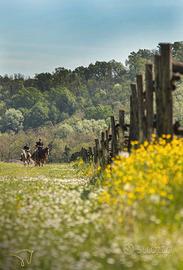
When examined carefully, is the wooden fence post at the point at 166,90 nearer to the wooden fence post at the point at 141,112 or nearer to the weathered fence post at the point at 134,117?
the wooden fence post at the point at 141,112

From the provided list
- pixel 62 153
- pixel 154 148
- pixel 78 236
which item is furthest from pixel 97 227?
pixel 62 153

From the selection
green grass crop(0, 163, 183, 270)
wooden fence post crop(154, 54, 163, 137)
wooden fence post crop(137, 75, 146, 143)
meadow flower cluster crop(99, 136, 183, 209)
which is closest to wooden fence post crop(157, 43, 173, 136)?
wooden fence post crop(154, 54, 163, 137)

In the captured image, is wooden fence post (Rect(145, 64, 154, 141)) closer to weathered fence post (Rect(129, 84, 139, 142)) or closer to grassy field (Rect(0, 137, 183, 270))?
weathered fence post (Rect(129, 84, 139, 142))

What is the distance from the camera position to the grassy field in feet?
26.2

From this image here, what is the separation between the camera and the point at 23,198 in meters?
13.1

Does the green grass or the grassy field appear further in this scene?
the grassy field

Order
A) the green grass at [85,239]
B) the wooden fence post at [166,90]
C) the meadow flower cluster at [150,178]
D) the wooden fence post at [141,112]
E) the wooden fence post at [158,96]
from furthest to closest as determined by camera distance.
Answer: the wooden fence post at [141,112] → the wooden fence post at [158,96] → the wooden fence post at [166,90] → the meadow flower cluster at [150,178] → the green grass at [85,239]

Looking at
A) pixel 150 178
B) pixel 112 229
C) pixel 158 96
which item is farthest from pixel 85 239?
pixel 158 96

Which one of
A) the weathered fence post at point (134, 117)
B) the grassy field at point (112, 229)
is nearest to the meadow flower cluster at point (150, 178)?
the grassy field at point (112, 229)

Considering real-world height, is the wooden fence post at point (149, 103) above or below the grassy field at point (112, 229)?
above

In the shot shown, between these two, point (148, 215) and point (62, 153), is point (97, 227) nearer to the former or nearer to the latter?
point (148, 215)

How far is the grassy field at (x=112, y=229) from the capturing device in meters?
7.97

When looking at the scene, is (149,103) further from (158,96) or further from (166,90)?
(166,90)

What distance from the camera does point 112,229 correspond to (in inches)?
361
